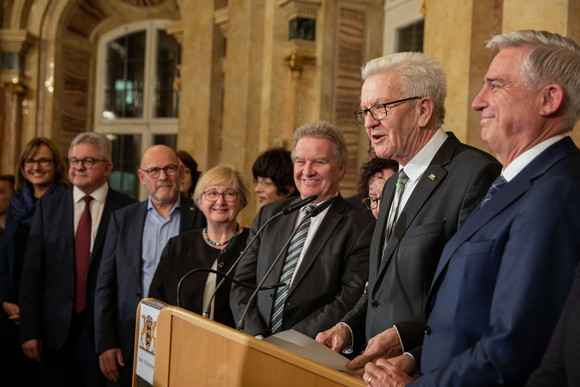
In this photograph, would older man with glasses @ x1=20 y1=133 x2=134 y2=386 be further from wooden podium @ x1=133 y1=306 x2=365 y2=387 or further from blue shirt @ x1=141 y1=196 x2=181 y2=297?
wooden podium @ x1=133 y1=306 x2=365 y2=387

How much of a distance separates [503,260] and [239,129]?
252 inches

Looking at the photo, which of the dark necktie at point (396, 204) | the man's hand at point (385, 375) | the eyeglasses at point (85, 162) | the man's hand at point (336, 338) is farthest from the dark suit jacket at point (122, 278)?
the man's hand at point (385, 375)

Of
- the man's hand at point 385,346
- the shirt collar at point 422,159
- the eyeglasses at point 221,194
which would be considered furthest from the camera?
the eyeglasses at point 221,194

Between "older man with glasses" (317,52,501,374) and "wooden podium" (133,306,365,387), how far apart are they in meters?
0.33

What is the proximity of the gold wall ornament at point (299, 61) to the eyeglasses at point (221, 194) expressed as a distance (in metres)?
3.60

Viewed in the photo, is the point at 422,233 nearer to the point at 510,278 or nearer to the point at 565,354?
the point at 510,278

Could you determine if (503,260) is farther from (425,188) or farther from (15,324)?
(15,324)

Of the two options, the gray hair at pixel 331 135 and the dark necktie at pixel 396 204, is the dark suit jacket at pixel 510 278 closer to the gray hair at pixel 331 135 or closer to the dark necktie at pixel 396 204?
the dark necktie at pixel 396 204

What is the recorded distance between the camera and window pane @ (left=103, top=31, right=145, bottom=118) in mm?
12523

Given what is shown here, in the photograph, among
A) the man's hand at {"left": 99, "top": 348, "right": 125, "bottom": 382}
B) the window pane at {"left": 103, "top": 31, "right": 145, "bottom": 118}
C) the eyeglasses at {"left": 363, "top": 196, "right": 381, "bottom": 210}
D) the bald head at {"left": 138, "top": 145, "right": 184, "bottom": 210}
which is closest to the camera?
the eyeglasses at {"left": 363, "top": 196, "right": 381, "bottom": 210}

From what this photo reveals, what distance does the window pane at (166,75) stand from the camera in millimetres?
Answer: 12242

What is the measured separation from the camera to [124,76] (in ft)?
41.3

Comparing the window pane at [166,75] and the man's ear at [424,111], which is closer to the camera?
the man's ear at [424,111]

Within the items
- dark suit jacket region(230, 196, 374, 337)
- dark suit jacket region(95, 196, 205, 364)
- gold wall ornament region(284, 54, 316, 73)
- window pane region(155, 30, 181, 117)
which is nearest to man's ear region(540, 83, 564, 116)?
dark suit jacket region(230, 196, 374, 337)
